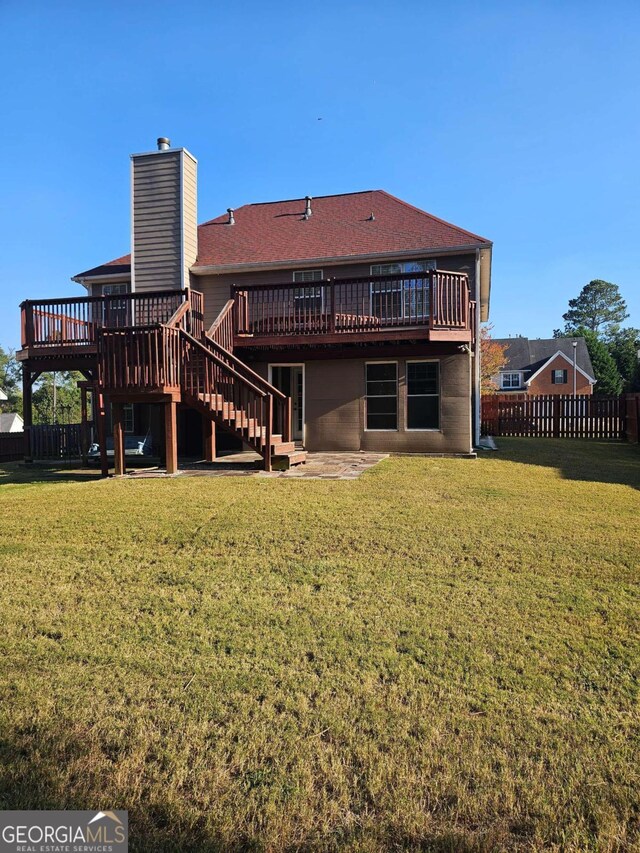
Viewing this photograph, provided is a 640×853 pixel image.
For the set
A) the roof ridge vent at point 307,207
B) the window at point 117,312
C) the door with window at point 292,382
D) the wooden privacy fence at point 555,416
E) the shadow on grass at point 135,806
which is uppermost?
the roof ridge vent at point 307,207

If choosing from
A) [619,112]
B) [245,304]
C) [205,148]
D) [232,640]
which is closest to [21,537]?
[232,640]

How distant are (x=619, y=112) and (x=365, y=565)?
1073 centimetres

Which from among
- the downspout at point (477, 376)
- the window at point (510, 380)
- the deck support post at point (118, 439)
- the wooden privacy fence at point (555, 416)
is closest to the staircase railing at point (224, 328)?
the deck support post at point (118, 439)

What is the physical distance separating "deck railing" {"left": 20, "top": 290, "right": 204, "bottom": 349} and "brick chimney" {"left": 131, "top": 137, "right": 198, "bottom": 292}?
1978 millimetres

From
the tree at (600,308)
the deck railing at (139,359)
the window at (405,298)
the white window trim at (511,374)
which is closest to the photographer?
the deck railing at (139,359)

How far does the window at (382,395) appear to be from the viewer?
11922mm

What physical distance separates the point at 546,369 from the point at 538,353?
2.92 m

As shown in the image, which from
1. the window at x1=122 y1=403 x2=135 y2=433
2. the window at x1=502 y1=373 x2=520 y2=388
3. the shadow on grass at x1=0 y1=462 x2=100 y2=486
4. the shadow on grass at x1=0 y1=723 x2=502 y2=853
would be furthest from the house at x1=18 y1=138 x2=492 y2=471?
the window at x1=502 y1=373 x2=520 y2=388

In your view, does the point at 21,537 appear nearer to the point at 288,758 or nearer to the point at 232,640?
the point at 232,640

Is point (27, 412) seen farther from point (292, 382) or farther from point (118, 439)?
point (292, 382)

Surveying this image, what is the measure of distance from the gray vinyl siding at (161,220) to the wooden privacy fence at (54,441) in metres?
4.65

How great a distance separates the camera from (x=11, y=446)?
15.8 metres

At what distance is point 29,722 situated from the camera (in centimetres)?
250

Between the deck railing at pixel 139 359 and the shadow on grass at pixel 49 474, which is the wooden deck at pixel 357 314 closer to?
the deck railing at pixel 139 359
